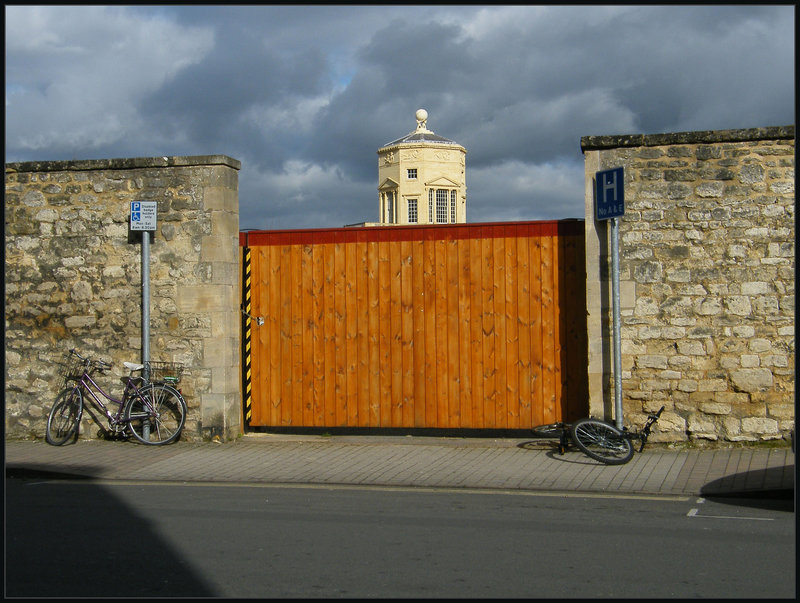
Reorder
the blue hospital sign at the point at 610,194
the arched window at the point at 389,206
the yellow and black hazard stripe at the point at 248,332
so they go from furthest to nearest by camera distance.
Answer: the arched window at the point at 389,206 < the yellow and black hazard stripe at the point at 248,332 < the blue hospital sign at the point at 610,194

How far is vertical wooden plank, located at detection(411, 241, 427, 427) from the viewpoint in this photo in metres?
11.9

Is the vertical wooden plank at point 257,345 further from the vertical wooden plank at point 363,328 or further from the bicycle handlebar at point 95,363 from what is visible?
the bicycle handlebar at point 95,363

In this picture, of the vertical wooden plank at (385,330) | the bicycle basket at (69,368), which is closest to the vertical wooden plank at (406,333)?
the vertical wooden plank at (385,330)

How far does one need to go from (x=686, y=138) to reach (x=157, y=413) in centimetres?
732

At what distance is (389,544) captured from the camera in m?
6.74

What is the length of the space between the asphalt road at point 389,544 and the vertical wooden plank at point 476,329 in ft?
9.29

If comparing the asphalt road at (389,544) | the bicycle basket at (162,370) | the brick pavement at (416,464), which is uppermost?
the bicycle basket at (162,370)

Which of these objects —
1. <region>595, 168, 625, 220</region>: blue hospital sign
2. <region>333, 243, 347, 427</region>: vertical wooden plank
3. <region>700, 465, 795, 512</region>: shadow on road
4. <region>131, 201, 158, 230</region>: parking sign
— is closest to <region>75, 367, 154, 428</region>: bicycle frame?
<region>131, 201, 158, 230</region>: parking sign

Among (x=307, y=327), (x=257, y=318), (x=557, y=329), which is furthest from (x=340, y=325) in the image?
(x=557, y=329)

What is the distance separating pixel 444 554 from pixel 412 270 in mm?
5890

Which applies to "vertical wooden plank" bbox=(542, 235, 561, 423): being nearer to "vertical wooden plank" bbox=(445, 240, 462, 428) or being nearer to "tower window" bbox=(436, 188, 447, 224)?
"vertical wooden plank" bbox=(445, 240, 462, 428)

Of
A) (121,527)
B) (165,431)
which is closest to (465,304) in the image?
(165,431)

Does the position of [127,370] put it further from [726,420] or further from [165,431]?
[726,420]

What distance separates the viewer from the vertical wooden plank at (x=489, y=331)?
1170 centimetres
